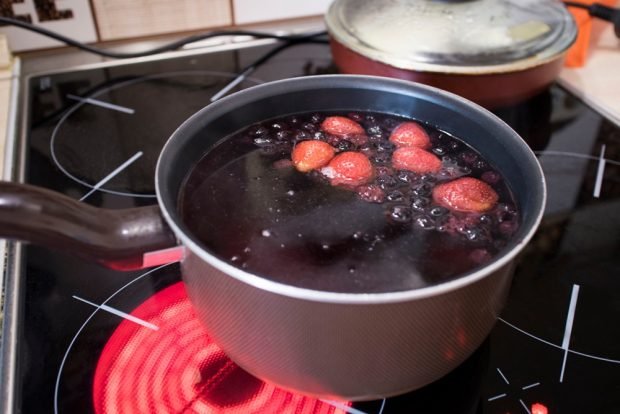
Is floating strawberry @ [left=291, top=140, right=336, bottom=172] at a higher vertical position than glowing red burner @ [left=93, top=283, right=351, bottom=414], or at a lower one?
higher

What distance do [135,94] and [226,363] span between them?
0.55 m

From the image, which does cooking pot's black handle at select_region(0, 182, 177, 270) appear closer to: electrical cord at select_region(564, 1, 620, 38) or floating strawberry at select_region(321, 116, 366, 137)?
floating strawberry at select_region(321, 116, 366, 137)

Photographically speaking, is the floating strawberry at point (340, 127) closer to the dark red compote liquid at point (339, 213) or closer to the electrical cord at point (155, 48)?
the dark red compote liquid at point (339, 213)

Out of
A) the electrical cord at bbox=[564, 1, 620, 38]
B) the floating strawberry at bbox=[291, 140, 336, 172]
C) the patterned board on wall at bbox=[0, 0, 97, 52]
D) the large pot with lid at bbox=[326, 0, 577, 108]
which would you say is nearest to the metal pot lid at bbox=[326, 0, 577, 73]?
the large pot with lid at bbox=[326, 0, 577, 108]

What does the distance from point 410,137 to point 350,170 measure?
82mm

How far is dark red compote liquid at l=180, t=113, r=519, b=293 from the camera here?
0.45 metres

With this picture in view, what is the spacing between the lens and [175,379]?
20.7 inches

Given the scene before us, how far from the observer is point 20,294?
0.60 m

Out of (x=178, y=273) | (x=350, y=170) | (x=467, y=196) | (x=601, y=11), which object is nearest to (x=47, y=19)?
(x=178, y=273)

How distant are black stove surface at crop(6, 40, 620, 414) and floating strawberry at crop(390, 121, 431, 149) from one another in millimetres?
194

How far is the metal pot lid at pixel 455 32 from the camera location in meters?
0.76

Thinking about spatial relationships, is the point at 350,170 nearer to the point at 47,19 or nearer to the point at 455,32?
the point at 455,32

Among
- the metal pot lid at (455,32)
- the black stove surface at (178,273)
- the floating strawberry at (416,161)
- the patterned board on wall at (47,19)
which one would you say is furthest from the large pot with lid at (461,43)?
the patterned board on wall at (47,19)

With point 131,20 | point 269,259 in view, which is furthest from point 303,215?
point 131,20
